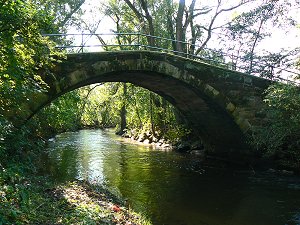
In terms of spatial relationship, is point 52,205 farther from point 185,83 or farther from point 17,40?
point 185,83

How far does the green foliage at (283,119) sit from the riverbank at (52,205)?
6.58m

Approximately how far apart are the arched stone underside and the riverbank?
3371mm

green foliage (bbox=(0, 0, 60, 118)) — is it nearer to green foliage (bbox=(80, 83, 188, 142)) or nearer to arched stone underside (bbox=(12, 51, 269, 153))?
arched stone underside (bbox=(12, 51, 269, 153))

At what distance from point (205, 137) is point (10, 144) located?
482 inches

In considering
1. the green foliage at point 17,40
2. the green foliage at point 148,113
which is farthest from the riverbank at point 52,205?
the green foliage at point 148,113

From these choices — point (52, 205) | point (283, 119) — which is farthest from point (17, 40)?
point (283, 119)

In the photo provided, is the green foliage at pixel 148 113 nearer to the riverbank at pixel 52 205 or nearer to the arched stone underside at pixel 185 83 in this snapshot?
the arched stone underside at pixel 185 83

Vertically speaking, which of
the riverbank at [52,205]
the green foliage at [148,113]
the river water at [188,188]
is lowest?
the river water at [188,188]

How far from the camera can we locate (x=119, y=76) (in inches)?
527

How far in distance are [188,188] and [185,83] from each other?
472 cm

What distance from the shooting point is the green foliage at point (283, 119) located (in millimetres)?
10758

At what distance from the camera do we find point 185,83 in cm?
1319

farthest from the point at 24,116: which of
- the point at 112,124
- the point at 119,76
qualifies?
the point at 112,124

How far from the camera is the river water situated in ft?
26.0
